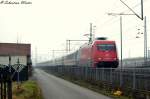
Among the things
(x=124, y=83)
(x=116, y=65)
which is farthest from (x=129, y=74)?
(x=116, y=65)

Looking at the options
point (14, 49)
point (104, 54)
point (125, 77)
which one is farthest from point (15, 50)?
point (125, 77)

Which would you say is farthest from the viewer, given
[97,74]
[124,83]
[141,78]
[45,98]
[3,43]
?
[3,43]

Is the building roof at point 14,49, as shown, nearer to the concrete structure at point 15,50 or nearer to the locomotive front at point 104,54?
the concrete structure at point 15,50

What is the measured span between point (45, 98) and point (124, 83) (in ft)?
18.9

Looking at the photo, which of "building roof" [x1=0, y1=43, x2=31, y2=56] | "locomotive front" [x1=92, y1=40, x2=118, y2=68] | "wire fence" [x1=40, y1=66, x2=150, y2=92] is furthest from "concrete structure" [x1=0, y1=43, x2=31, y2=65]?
"wire fence" [x1=40, y1=66, x2=150, y2=92]

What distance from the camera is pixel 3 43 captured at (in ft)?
197

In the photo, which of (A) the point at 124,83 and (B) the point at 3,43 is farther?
(B) the point at 3,43

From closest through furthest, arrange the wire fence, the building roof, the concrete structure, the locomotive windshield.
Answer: the wire fence → the locomotive windshield → the concrete structure → the building roof

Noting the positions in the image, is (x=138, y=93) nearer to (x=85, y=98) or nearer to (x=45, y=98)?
(x=85, y=98)

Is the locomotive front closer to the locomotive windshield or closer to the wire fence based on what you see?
the locomotive windshield

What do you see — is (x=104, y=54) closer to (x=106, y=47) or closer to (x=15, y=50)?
(x=106, y=47)

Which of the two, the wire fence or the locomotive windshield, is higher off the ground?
the locomotive windshield

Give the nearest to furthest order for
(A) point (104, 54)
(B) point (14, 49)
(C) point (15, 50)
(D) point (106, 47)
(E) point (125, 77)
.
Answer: (E) point (125, 77) < (A) point (104, 54) < (D) point (106, 47) < (B) point (14, 49) < (C) point (15, 50)

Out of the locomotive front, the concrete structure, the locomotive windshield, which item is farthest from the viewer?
the concrete structure
